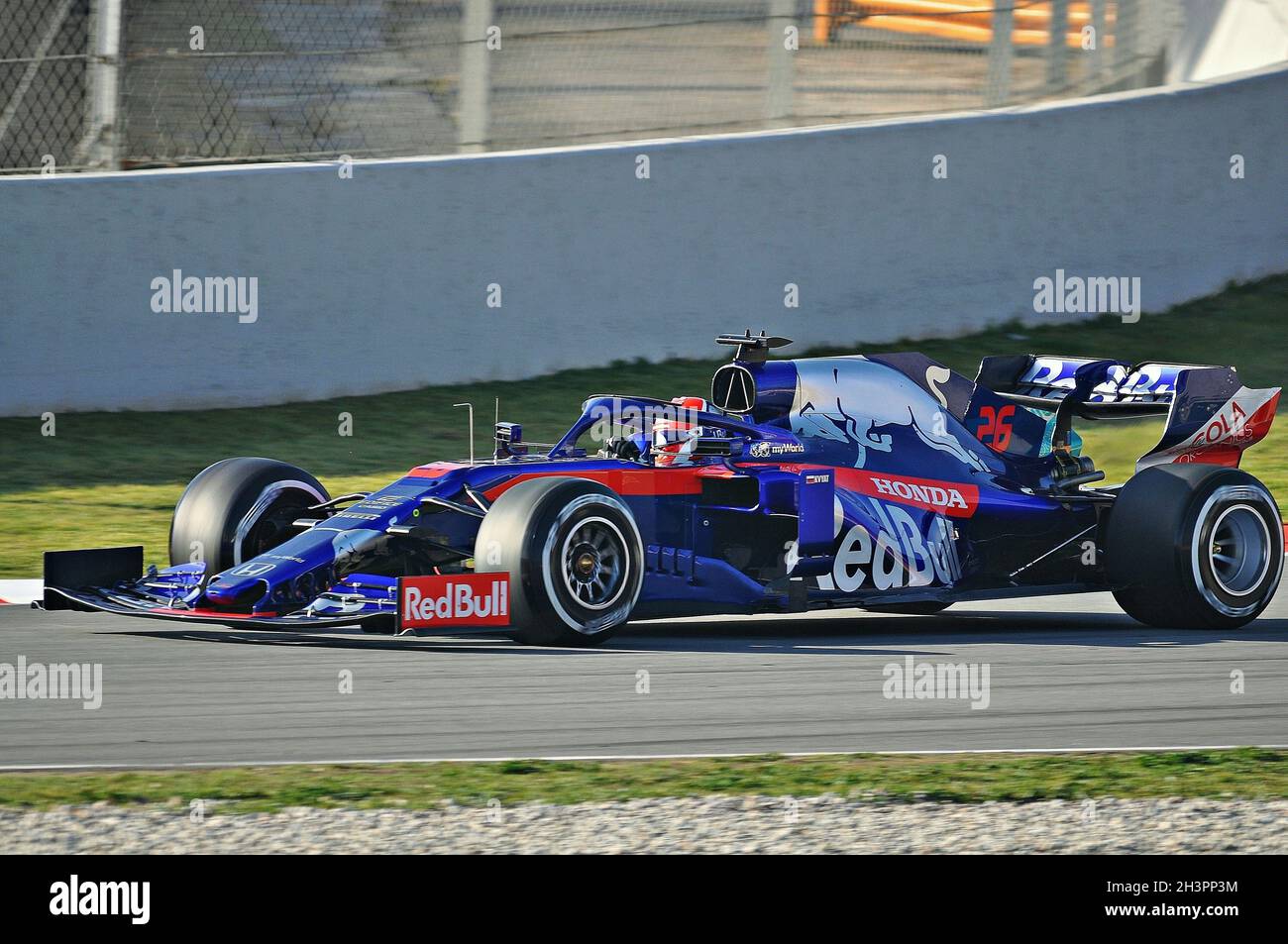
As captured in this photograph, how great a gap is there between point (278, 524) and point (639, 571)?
207cm

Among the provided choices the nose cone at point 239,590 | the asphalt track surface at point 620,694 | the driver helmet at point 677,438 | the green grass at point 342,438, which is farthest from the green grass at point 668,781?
the green grass at point 342,438

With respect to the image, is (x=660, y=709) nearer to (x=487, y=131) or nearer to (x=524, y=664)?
(x=524, y=664)

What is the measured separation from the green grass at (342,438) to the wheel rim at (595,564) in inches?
185

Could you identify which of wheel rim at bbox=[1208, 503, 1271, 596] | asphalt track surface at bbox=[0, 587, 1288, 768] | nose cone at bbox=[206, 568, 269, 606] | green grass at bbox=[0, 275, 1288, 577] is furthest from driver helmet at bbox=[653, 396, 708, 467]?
green grass at bbox=[0, 275, 1288, 577]

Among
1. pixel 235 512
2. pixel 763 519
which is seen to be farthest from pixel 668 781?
pixel 235 512

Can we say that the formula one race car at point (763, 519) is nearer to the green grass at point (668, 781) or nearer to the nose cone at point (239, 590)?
the nose cone at point (239, 590)

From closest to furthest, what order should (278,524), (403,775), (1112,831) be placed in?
(1112,831)
(403,775)
(278,524)

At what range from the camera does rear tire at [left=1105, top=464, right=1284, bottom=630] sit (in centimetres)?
998

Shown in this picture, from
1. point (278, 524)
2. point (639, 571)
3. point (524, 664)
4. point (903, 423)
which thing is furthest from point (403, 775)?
point (903, 423)

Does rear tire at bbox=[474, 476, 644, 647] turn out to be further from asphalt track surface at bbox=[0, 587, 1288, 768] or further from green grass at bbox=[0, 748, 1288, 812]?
green grass at bbox=[0, 748, 1288, 812]

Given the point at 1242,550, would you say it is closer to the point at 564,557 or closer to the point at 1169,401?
the point at 1169,401

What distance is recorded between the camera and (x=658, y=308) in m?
17.8

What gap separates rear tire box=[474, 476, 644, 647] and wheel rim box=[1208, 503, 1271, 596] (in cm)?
323

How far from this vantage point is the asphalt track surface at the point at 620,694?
7016 millimetres
